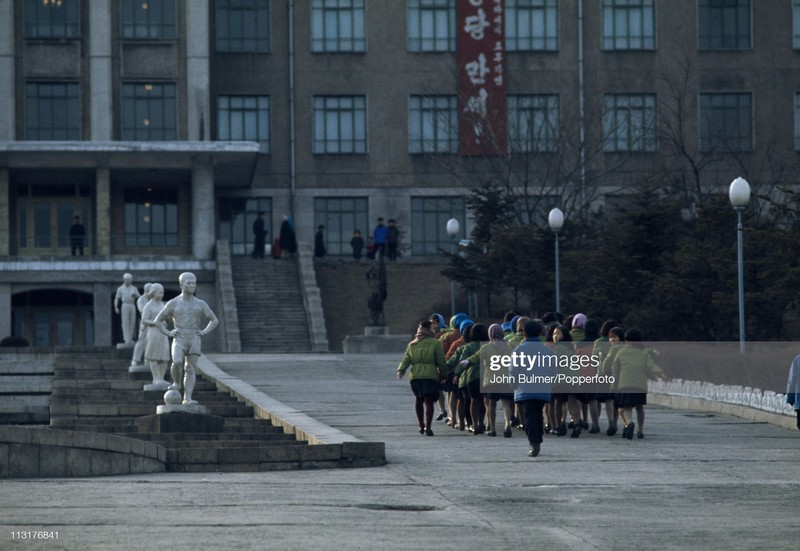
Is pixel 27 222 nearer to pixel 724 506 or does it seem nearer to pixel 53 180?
pixel 53 180

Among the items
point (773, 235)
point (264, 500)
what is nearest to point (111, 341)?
point (773, 235)

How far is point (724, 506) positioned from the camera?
14.2 m

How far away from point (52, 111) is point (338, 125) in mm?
10309

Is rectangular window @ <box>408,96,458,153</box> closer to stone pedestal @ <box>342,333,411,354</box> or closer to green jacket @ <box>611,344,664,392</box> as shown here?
stone pedestal @ <box>342,333,411,354</box>

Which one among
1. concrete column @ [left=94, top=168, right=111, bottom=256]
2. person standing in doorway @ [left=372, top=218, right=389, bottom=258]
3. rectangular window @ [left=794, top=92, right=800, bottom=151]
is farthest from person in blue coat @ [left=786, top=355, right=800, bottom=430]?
rectangular window @ [left=794, top=92, right=800, bottom=151]

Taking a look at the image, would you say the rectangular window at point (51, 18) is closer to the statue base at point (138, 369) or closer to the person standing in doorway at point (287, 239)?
the person standing in doorway at point (287, 239)

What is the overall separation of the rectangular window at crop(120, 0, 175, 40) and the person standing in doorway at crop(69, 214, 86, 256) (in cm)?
659

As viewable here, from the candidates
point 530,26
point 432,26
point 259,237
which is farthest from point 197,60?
Result: point 530,26

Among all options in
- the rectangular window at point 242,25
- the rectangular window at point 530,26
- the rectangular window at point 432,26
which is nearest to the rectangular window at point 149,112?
the rectangular window at point 242,25

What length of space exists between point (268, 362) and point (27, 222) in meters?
22.1

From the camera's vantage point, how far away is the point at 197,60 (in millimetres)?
55156

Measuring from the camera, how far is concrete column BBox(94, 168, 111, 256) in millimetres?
54406

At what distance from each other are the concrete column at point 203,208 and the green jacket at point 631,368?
34.3 m

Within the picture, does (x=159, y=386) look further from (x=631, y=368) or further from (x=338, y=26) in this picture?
(x=338, y=26)
